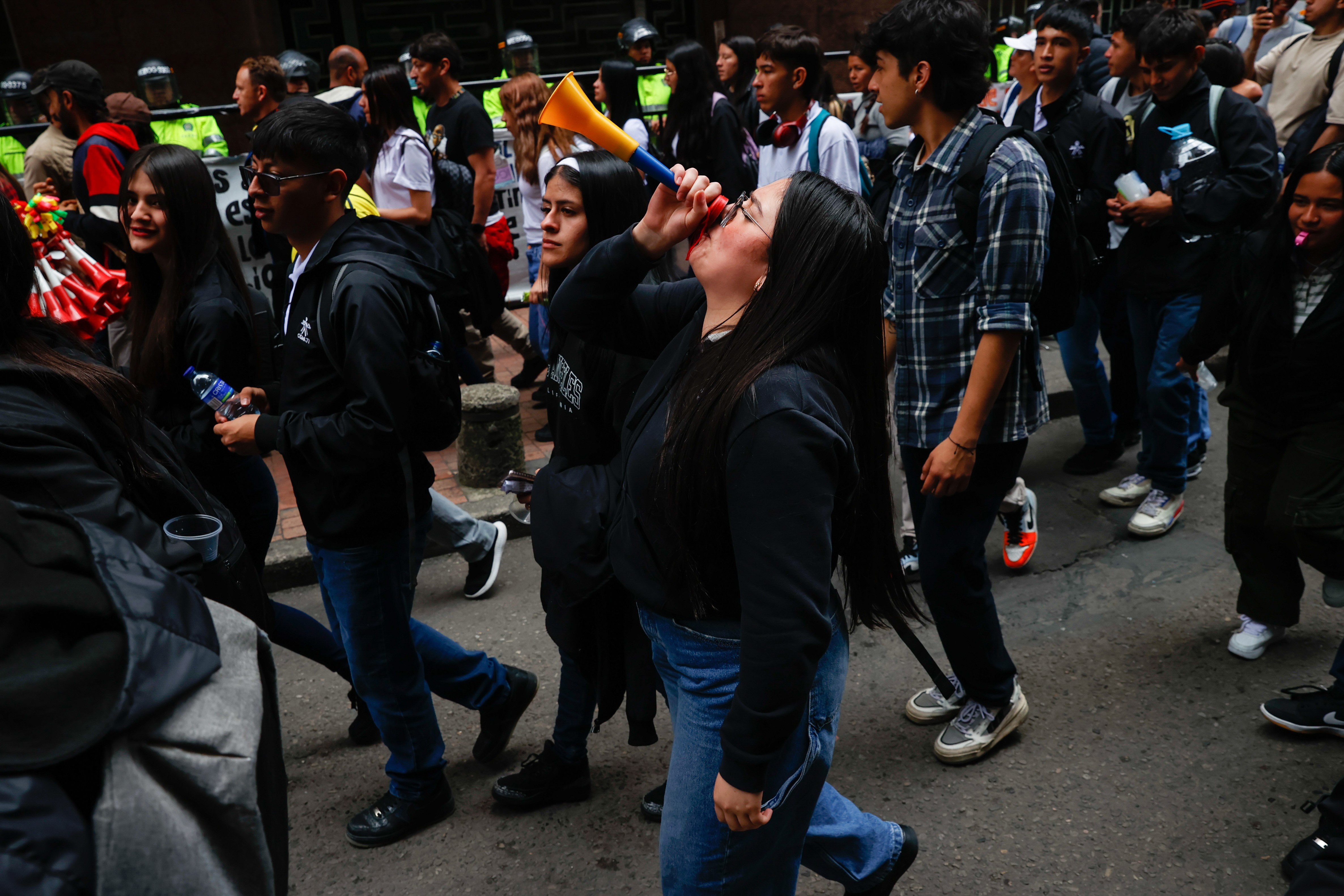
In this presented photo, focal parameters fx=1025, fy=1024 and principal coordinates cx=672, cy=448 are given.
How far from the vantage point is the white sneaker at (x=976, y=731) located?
10.4ft

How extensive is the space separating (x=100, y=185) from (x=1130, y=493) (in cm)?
525

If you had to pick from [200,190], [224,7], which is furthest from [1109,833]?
[224,7]

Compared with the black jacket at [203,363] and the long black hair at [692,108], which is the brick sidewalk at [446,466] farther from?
the long black hair at [692,108]

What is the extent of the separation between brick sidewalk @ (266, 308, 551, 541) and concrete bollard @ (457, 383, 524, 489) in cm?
10

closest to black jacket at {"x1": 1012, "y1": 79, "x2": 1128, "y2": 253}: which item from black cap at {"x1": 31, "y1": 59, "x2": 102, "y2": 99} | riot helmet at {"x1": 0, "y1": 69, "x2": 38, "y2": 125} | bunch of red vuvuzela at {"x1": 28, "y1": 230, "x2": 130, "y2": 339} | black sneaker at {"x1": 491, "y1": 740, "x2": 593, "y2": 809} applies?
black sneaker at {"x1": 491, "y1": 740, "x2": 593, "y2": 809}

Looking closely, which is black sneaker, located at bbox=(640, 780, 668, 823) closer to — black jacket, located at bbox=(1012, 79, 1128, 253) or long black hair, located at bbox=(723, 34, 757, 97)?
black jacket, located at bbox=(1012, 79, 1128, 253)

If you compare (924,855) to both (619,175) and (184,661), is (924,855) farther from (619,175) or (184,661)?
(184,661)

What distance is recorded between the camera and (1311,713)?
3168mm

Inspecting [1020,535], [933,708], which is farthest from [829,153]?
[933,708]

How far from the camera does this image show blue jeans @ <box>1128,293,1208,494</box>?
14.7ft

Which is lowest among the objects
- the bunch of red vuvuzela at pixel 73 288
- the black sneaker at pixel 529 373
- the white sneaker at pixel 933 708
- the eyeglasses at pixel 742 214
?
the white sneaker at pixel 933 708

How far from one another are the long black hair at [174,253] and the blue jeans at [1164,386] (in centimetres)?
374

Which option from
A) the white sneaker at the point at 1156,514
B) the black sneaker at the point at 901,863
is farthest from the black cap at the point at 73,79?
the white sneaker at the point at 1156,514

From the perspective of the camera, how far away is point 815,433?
1652 millimetres
